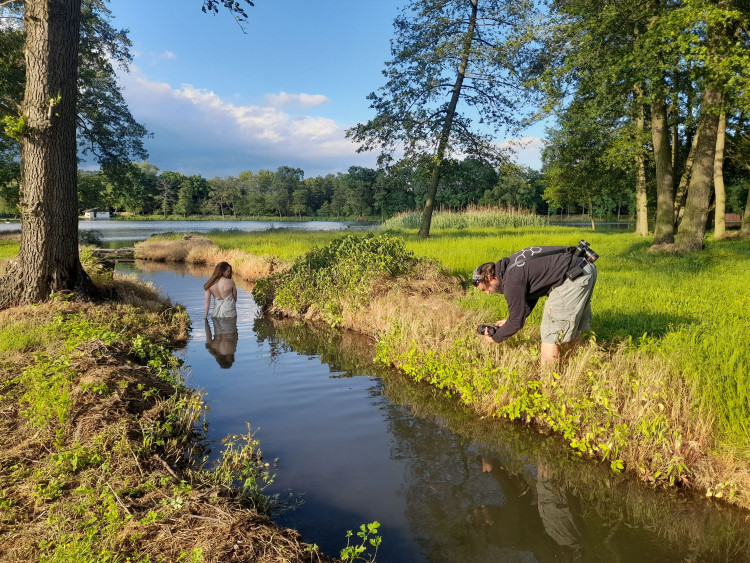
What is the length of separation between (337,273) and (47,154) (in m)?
6.23

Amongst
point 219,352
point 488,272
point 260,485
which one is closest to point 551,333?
point 488,272

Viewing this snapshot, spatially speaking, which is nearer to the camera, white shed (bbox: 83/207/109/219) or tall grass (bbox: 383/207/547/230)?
tall grass (bbox: 383/207/547/230)

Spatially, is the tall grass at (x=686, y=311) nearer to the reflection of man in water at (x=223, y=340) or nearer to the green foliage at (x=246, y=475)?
the green foliage at (x=246, y=475)

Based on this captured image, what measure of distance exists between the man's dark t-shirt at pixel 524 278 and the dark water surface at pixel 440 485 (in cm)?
148

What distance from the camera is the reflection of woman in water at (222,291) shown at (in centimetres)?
1058

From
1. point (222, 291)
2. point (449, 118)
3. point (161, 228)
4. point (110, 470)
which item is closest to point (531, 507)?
point (110, 470)

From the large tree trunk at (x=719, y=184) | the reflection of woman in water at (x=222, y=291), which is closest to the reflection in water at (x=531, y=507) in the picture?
the reflection of woman in water at (x=222, y=291)

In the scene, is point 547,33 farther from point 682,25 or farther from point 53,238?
point 53,238

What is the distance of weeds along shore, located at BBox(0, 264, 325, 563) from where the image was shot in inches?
118

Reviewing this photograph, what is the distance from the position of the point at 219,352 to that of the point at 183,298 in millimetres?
6221

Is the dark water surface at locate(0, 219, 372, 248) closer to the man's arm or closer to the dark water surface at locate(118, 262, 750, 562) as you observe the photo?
the dark water surface at locate(118, 262, 750, 562)

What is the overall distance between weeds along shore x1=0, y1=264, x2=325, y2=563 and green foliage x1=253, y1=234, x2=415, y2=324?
4.88 m

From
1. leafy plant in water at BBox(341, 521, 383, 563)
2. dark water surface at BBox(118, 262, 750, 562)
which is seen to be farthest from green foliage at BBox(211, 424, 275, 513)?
leafy plant in water at BBox(341, 521, 383, 563)

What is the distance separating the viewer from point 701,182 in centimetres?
1384
